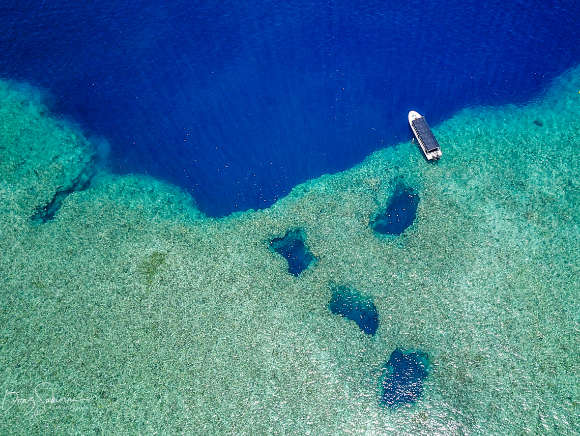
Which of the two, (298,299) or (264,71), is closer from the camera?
(298,299)

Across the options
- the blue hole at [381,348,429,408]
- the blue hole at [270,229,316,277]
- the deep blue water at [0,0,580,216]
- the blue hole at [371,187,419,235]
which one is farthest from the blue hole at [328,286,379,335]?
the deep blue water at [0,0,580,216]

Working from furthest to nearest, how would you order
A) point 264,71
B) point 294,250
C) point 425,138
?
point 264,71, point 425,138, point 294,250

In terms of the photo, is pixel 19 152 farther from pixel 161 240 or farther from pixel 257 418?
pixel 257 418

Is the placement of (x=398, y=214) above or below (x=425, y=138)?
below

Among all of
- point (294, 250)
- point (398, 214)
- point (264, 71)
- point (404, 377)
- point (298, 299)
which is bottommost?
point (404, 377)

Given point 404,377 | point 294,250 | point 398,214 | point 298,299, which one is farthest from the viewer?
point 398,214

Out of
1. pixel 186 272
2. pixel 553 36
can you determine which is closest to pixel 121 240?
pixel 186 272

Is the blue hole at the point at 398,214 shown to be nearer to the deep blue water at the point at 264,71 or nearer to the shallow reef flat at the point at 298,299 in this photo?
the shallow reef flat at the point at 298,299

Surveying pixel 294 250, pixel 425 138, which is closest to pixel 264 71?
A: pixel 425 138

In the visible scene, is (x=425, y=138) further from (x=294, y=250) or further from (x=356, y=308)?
(x=356, y=308)
